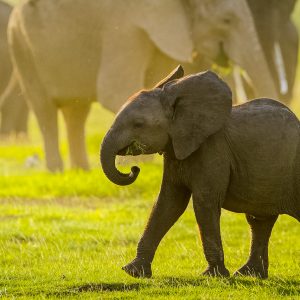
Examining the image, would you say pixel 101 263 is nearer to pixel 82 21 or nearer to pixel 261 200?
pixel 261 200

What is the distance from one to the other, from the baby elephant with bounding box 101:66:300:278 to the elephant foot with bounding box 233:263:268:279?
57mm

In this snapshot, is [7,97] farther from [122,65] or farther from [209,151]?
[209,151]

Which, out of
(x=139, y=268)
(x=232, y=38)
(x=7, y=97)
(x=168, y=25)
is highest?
(x=7, y=97)

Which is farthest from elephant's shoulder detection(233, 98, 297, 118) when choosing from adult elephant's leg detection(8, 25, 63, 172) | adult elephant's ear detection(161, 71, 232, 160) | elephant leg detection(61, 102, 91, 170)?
elephant leg detection(61, 102, 91, 170)

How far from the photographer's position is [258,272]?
777 centimetres

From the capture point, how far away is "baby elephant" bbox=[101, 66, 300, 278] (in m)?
7.29

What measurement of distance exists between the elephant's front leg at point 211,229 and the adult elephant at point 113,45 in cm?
671

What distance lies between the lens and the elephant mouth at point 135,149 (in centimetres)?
726

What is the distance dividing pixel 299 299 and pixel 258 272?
108 centimetres

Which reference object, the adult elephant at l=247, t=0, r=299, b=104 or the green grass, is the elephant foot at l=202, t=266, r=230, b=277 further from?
the adult elephant at l=247, t=0, r=299, b=104

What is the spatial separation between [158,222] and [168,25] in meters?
7.56

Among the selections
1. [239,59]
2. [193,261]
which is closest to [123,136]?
[193,261]

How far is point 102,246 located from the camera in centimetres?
966

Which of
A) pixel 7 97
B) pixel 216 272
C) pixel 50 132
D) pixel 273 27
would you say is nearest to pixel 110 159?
pixel 216 272
